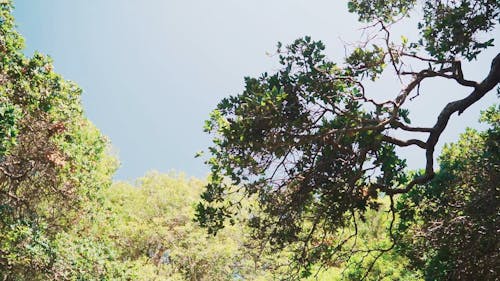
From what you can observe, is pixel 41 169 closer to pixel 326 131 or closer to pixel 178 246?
pixel 326 131

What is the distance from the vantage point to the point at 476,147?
979 centimetres

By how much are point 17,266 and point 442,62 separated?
981 cm

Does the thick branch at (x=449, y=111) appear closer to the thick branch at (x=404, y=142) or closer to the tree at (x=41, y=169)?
the thick branch at (x=404, y=142)

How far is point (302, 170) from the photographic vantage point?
5.85 m

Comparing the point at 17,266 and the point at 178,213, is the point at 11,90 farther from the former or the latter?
the point at 178,213

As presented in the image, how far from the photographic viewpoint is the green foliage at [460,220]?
5.83m

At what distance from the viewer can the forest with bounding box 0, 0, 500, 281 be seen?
5.40 metres

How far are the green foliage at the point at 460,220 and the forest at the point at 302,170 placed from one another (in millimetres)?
27

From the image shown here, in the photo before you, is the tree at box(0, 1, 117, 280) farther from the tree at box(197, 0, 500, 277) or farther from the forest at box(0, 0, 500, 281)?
the tree at box(197, 0, 500, 277)

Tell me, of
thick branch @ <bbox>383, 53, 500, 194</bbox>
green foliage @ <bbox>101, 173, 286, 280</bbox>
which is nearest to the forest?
thick branch @ <bbox>383, 53, 500, 194</bbox>

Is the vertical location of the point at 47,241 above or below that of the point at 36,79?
below

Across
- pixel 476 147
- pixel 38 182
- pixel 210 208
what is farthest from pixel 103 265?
pixel 476 147

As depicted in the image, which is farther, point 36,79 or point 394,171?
point 36,79

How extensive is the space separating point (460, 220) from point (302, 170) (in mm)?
2515
